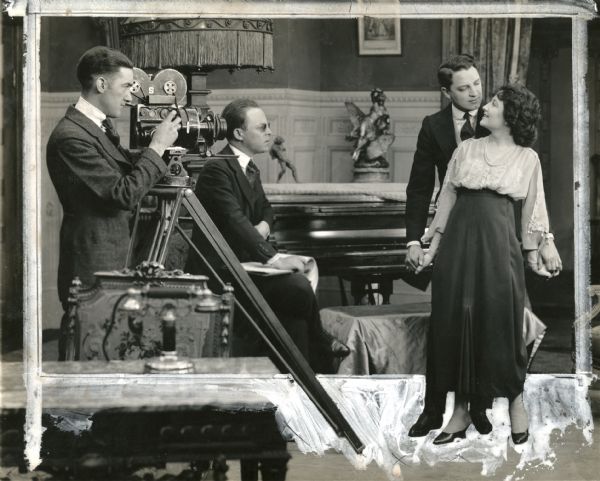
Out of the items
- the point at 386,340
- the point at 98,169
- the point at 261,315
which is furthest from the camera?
the point at 386,340

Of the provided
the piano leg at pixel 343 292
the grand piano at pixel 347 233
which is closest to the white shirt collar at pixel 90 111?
the grand piano at pixel 347 233

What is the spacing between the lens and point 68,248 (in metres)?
6.26

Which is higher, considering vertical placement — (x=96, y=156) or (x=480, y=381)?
(x=96, y=156)

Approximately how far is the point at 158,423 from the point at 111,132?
4.49ft

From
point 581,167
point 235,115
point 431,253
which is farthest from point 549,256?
point 235,115

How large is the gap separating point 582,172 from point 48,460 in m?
2.84

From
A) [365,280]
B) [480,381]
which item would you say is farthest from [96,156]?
[480,381]

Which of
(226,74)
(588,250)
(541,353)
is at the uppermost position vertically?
(226,74)

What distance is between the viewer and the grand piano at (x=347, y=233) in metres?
6.43

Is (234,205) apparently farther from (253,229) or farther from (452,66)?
(452,66)

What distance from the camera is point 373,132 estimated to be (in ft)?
21.1

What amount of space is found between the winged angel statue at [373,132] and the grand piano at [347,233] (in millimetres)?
121

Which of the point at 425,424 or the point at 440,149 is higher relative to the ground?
the point at 440,149

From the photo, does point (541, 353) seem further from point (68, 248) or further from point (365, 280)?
point (68, 248)
